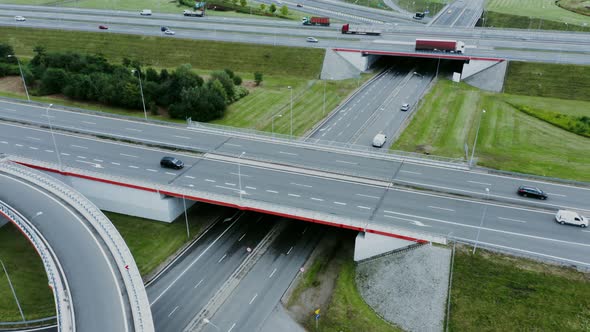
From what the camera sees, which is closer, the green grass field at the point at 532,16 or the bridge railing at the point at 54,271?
the bridge railing at the point at 54,271

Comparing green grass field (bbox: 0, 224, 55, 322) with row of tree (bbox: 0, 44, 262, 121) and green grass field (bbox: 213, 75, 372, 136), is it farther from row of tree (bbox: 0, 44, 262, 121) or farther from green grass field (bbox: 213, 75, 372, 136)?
green grass field (bbox: 213, 75, 372, 136)

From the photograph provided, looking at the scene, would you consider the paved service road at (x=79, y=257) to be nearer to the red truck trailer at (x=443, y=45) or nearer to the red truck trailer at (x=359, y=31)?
the red truck trailer at (x=443, y=45)

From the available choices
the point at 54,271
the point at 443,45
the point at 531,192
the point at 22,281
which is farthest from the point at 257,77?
the point at 54,271

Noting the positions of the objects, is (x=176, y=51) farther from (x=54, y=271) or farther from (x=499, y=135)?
(x=54, y=271)

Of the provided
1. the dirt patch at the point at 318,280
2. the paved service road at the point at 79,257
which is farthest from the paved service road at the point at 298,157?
the paved service road at the point at 79,257

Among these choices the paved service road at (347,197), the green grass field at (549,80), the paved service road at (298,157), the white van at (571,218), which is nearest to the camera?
the paved service road at (347,197)

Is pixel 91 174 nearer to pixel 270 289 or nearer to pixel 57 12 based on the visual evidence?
pixel 270 289

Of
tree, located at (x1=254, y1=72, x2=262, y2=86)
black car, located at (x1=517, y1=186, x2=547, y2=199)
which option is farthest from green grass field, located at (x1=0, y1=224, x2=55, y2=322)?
black car, located at (x1=517, y1=186, x2=547, y2=199)
